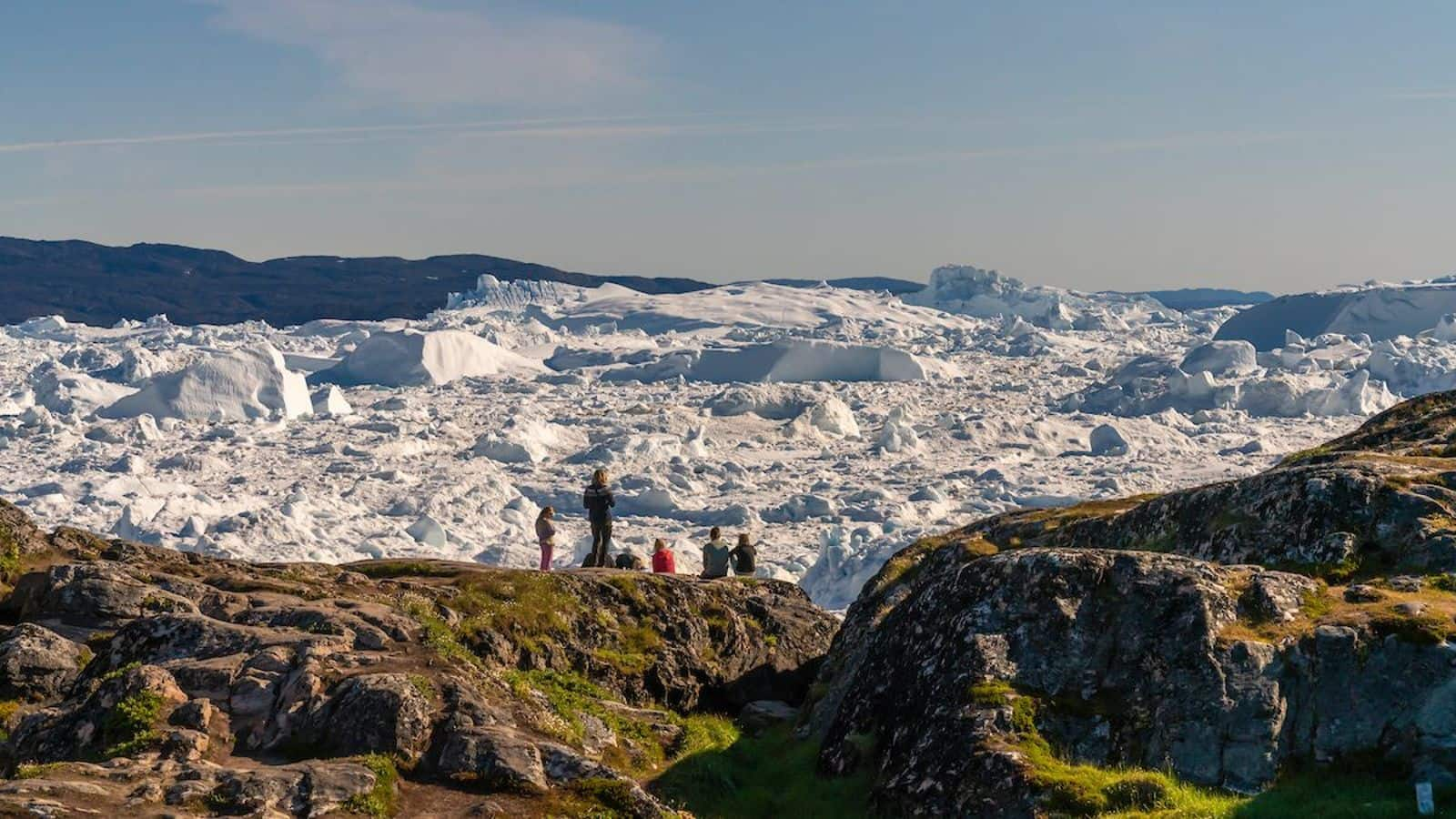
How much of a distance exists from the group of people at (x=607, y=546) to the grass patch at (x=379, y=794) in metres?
13.0

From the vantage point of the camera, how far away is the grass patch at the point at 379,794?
950cm

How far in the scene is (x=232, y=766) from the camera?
10195 mm

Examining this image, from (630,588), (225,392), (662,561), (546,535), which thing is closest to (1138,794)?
(630,588)

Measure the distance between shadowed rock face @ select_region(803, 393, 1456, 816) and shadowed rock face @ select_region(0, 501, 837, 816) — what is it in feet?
8.55

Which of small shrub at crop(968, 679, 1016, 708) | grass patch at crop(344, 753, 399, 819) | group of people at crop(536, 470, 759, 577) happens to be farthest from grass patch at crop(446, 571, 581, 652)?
small shrub at crop(968, 679, 1016, 708)

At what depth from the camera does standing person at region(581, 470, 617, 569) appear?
78.7 ft

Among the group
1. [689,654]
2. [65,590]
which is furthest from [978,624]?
[65,590]

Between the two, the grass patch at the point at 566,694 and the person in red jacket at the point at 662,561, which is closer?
the grass patch at the point at 566,694

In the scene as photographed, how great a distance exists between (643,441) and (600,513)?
353 ft

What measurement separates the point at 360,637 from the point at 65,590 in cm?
525

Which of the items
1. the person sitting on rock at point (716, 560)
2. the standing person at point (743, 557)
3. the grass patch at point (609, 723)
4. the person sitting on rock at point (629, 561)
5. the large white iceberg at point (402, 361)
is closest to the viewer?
the grass patch at point (609, 723)

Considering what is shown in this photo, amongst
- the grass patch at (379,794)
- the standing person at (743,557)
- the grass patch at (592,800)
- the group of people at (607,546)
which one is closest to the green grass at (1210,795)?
the grass patch at (592,800)

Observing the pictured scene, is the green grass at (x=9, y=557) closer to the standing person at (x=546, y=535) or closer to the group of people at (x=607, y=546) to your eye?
the group of people at (x=607, y=546)

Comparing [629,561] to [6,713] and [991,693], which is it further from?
[991,693]
